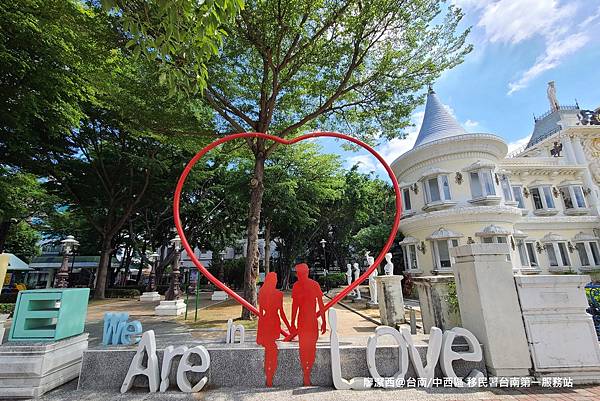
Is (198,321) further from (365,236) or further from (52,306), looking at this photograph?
(365,236)

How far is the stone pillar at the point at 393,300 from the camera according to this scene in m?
8.04

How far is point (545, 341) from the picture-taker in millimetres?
4410

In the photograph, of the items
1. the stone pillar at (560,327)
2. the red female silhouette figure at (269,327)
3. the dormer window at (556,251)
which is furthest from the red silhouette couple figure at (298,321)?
the dormer window at (556,251)

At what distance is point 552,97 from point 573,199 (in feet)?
46.5

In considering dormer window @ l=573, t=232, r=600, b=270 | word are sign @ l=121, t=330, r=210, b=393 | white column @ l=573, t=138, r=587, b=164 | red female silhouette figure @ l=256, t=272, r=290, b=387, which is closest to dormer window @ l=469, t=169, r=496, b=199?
dormer window @ l=573, t=232, r=600, b=270

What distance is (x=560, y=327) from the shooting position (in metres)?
4.46

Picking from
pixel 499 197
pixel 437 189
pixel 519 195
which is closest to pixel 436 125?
pixel 437 189

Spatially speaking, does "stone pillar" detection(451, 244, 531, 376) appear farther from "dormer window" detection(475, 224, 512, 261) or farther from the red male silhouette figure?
"dormer window" detection(475, 224, 512, 261)

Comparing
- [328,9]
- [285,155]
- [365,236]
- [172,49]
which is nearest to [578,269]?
[365,236]

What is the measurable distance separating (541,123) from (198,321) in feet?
117

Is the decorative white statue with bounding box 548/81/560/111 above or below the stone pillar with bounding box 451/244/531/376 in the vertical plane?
above

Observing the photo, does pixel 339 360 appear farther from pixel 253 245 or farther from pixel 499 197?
pixel 499 197

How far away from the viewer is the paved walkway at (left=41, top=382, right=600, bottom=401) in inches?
153

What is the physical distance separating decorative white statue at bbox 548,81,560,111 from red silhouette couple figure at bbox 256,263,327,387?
34876mm
